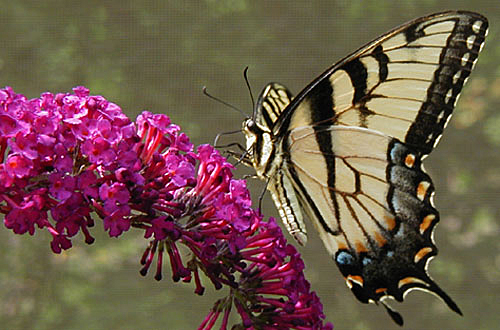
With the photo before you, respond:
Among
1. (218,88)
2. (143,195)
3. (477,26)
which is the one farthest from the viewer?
(218,88)

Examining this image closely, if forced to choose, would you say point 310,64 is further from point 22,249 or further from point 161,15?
point 22,249

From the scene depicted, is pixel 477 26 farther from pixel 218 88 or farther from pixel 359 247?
pixel 218 88

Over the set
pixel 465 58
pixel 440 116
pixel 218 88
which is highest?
pixel 218 88

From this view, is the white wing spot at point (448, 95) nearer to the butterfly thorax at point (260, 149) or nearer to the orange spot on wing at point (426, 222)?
the orange spot on wing at point (426, 222)

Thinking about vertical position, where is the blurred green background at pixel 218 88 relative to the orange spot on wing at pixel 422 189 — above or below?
→ above

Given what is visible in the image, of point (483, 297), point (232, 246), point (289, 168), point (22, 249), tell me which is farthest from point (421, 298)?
point (232, 246)

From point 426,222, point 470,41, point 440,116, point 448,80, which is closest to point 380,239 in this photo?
Result: point 426,222

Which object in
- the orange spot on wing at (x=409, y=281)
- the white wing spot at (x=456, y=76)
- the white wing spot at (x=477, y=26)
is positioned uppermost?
the white wing spot at (x=477, y=26)

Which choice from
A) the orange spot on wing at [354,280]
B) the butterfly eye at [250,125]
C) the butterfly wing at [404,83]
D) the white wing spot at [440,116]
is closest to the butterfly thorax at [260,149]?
the butterfly eye at [250,125]
